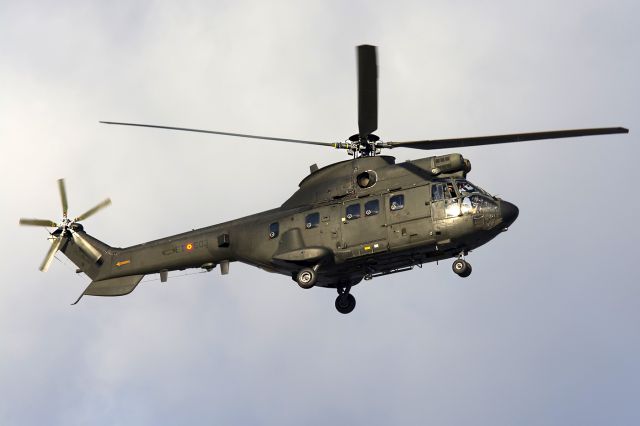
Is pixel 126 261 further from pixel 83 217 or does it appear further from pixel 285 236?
pixel 285 236

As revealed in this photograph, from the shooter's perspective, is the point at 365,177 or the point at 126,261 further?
the point at 126,261

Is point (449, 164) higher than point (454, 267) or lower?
higher

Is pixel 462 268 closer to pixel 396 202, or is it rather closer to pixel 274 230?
pixel 396 202

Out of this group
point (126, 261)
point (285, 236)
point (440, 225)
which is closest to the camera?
point (440, 225)

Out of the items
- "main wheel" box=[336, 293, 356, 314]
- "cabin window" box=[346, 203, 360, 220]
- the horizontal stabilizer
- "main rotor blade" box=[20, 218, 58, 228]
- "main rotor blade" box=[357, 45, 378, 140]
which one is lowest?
"main wheel" box=[336, 293, 356, 314]

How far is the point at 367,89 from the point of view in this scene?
30.9 metres

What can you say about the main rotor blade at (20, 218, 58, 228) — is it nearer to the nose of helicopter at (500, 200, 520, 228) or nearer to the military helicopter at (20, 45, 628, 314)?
the military helicopter at (20, 45, 628, 314)

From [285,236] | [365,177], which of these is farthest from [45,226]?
[365,177]

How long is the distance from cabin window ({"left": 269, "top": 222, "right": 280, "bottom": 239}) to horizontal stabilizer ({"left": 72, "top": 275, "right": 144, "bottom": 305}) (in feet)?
20.3

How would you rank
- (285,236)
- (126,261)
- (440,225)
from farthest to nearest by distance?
(126,261)
(285,236)
(440,225)

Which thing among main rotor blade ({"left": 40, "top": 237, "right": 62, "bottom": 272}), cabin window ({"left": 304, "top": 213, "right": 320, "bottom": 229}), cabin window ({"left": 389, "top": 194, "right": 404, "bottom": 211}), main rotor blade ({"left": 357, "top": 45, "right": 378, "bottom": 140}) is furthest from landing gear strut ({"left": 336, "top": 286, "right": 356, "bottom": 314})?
main rotor blade ({"left": 40, "top": 237, "right": 62, "bottom": 272})

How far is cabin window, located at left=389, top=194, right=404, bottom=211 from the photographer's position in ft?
109

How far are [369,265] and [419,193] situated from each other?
316 centimetres

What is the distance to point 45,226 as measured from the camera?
132 ft
